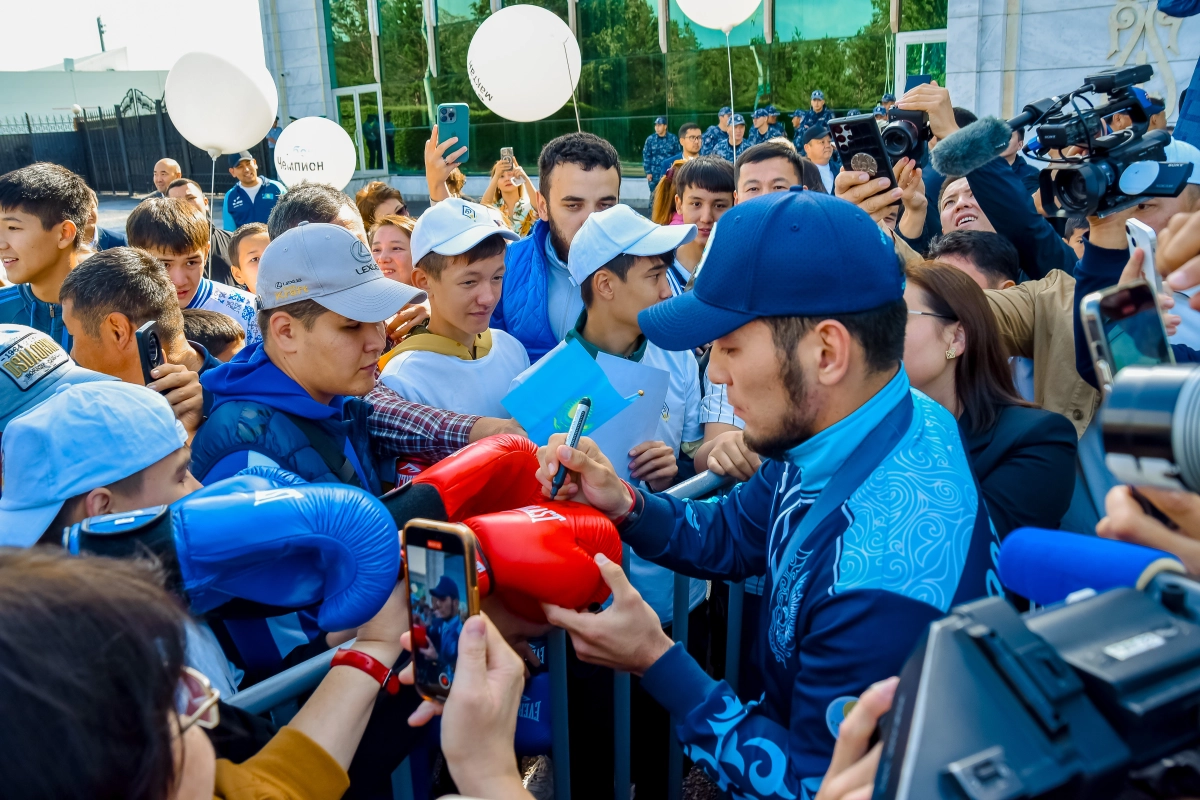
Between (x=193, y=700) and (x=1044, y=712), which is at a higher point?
(x=1044, y=712)

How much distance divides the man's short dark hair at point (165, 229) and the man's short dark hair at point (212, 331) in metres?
0.85

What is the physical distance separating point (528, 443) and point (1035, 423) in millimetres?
1285

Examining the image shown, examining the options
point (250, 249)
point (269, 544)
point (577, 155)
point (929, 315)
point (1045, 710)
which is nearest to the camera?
point (1045, 710)

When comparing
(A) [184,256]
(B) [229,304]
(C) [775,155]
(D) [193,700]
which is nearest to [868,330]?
(D) [193,700]

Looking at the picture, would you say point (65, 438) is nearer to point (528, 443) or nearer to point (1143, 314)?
point (528, 443)

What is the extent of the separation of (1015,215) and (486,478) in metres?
2.83

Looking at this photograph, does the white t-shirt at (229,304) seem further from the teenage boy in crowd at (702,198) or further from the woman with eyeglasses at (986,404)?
the woman with eyeglasses at (986,404)

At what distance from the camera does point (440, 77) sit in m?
22.5

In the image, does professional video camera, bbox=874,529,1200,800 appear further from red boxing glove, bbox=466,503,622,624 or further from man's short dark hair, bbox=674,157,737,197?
man's short dark hair, bbox=674,157,737,197

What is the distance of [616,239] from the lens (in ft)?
9.85

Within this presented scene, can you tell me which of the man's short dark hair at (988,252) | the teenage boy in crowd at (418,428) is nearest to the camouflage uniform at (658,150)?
the man's short dark hair at (988,252)

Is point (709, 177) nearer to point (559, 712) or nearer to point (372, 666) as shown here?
point (559, 712)

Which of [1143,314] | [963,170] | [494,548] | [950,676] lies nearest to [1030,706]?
[950,676]

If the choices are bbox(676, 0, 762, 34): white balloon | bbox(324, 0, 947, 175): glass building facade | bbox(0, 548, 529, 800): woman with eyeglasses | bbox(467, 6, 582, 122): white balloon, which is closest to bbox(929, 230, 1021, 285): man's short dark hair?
bbox(0, 548, 529, 800): woman with eyeglasses
